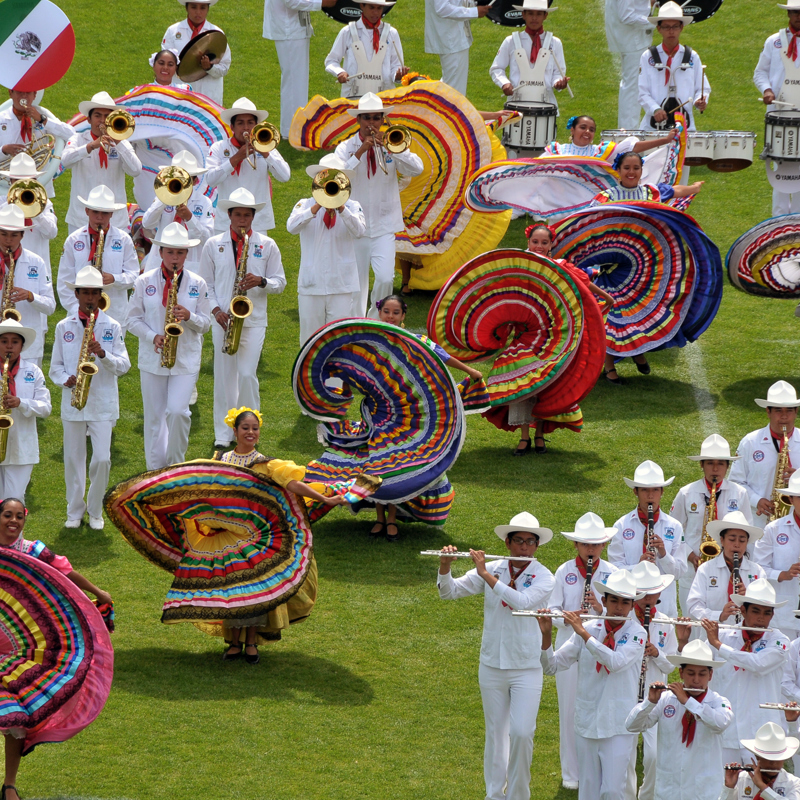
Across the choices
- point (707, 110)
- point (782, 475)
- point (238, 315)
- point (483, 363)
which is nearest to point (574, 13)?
point (707, 110)

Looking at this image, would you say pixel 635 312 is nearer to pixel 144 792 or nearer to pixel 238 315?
pixel 238 315

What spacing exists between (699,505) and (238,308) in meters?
4.31

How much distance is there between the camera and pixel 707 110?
885 inches

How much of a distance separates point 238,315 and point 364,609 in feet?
9.65

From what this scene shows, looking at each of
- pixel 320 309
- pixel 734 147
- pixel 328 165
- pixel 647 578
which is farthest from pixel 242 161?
pixel 647 578

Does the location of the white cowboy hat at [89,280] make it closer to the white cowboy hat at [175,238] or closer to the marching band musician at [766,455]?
the white cowboy hat at [175,238]

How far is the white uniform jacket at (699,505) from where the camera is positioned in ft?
38.1

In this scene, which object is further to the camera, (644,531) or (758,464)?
(758,464)

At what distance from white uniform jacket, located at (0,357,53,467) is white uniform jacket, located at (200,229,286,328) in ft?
7.21

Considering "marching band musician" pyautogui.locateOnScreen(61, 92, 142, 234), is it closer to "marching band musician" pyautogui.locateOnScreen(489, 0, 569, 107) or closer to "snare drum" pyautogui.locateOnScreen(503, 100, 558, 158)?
"snare drum" pyautogui.locateOnScreen(503, 100, 558, 158)

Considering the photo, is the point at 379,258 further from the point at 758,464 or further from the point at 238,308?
the point at 758,464

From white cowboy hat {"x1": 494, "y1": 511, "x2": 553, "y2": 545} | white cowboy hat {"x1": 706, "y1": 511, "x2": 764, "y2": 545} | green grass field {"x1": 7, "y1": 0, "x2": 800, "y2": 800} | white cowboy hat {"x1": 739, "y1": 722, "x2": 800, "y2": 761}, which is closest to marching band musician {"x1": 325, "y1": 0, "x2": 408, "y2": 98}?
green grass field {"x1": 7, "y1": 0, "x2": 800, "y2": 800}

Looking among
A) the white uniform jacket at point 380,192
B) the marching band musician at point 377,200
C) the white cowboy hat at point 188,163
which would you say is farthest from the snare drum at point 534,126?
the white cowboy hat at point 188,163

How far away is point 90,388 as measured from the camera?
517 inches
